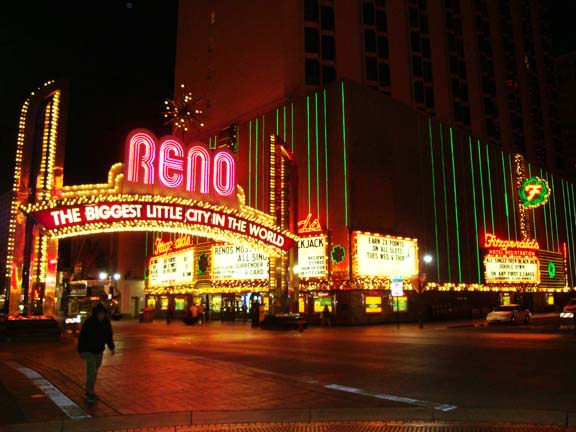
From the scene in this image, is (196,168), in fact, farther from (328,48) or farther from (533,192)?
(533,192)

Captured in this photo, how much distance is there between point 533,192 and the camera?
53.2 m

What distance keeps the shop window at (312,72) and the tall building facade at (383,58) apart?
3.9 inches

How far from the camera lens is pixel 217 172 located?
90.8 feet

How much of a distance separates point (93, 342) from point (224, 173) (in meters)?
18.9

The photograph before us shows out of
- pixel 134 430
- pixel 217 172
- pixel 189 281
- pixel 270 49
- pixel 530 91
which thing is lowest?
pixel 134 430

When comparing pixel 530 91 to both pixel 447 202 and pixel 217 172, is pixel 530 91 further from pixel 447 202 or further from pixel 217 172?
pixel 217 172

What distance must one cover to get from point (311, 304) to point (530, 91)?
203 feet

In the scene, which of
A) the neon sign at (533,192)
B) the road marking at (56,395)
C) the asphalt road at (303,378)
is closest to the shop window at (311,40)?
the neon sign at (533,192)

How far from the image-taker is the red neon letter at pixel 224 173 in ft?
90.7

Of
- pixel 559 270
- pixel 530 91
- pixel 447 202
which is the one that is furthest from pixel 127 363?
pixel 530 91

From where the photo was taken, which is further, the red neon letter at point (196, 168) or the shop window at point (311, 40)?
the shop window at point (311, 40)

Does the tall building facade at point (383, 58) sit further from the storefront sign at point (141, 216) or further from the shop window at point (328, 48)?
the storefront sign at point (141, 216)

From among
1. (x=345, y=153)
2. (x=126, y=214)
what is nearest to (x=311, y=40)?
(x=345, y=153)

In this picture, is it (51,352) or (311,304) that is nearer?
(51,352)
